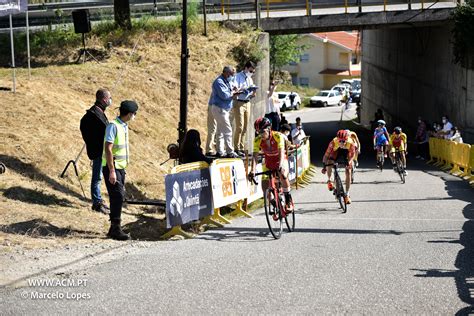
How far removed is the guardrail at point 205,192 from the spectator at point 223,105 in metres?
1.26

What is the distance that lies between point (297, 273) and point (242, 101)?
981 cm

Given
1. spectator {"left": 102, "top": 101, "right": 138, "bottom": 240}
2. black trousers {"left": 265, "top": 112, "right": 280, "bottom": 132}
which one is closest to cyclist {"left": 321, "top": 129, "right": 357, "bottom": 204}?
black trousers {"left": 265, "top": 112, "right": 280, "bottom": 132}

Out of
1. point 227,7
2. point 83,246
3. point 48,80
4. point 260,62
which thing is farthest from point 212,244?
point 227,7

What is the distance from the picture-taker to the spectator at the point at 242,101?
63.5ft

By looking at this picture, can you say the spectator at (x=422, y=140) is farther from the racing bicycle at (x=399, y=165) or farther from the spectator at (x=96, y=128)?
the spectator at (x=96, y=128)

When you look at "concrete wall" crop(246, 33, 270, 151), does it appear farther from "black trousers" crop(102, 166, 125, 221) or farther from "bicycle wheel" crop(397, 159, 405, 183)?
"black trousers" crop(102, 166, 125, 221)

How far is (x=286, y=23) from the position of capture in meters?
35.3

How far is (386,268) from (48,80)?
47.3 ft

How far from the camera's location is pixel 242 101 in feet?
64.7

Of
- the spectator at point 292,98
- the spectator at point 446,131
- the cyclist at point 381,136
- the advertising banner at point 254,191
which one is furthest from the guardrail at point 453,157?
the spectator at point 292,98

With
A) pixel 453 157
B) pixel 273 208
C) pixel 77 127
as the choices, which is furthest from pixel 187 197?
pixel 453 157

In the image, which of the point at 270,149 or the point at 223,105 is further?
the point at 223,105

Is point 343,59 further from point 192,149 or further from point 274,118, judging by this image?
point 192,149

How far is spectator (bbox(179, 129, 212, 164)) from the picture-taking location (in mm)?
14867
